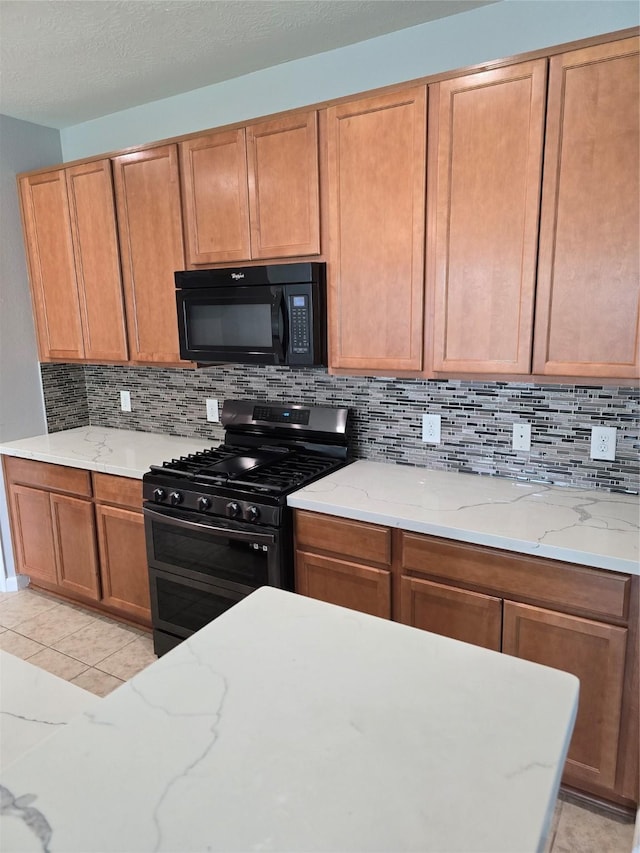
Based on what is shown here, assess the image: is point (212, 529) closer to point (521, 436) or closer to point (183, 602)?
point (183, 602)

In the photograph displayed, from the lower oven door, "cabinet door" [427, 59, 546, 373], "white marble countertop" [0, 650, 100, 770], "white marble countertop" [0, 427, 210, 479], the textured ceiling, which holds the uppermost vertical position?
the textured ceiling

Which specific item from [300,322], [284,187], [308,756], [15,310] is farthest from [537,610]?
[15,310]

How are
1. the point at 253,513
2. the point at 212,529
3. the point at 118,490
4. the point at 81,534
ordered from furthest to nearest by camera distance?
1. the point at 81,534
2. the point at 118,490
3. the point at 212,529
4. the point at 253,513

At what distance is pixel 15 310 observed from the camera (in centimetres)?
328

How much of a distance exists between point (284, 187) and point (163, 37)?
2.47ft

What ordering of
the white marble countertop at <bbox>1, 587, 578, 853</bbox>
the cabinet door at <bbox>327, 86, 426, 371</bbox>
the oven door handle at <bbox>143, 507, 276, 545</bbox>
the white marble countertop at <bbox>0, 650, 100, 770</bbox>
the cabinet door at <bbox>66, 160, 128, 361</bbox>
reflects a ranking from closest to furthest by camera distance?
the white marble countertop at <bbox>1, 587, 578, 853</bbox> → the white marble countertop at <bbox>0, 650, 100, 770</bbox> → the cabinet door at <bbox>327, 86, 426, 371</bbox> → the oven door handle at <bbox>143, 507, 276, 545</bbox> → the cabinet door at <bbox>66, 160, 128, 361</bbox>

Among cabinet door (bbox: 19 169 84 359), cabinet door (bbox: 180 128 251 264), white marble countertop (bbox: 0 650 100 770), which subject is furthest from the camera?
cabinet door (bbox: 19 169 84 359)

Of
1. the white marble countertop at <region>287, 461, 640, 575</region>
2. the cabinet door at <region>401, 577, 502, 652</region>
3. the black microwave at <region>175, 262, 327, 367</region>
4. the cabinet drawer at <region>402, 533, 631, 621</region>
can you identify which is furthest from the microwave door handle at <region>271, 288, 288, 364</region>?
the cabinet door at <region>401, 577, 502, 652</region>

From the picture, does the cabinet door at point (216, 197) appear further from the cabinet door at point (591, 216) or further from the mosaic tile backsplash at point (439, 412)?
the cabinet door at point (591, 216)

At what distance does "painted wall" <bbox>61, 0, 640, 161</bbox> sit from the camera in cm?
199

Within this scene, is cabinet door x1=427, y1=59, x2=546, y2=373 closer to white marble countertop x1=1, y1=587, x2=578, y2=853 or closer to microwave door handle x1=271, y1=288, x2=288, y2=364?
microwave door handle x1=271, y1=288, x2=288, y2=364

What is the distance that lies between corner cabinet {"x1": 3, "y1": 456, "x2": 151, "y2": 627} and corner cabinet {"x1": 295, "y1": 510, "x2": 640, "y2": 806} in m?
1.19

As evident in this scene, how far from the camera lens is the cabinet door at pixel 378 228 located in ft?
6.86

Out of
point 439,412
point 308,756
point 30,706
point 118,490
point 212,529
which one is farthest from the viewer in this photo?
point 118,490
